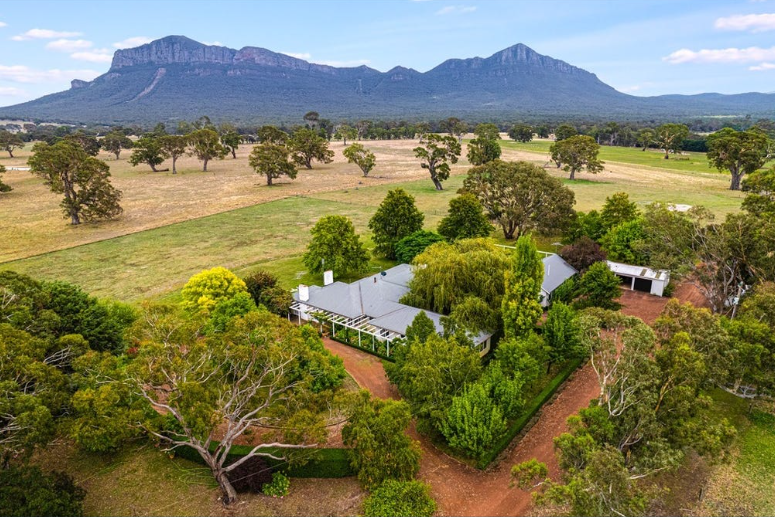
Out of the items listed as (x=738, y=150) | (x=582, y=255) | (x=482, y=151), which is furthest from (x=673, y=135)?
(x=582, y=255)

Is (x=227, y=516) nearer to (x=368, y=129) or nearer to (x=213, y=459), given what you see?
(x=213, y=459)

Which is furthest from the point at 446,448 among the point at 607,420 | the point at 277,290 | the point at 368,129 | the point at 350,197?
the point at 368,129

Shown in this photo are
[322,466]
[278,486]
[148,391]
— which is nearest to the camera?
[148,391]

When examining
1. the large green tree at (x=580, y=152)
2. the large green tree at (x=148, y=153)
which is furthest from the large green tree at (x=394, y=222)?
the large green tree at (x=148, y=153)

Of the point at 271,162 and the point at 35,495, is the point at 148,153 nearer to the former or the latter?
the point at 271,162

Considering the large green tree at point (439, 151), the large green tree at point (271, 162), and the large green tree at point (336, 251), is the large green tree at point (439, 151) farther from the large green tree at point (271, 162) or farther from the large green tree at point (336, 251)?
the large green tree at point (336, 251)

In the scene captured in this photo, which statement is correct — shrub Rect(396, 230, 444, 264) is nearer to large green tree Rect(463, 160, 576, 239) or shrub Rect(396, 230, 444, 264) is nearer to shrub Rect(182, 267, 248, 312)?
large green tree Rect(463, 160, 576, 239)
